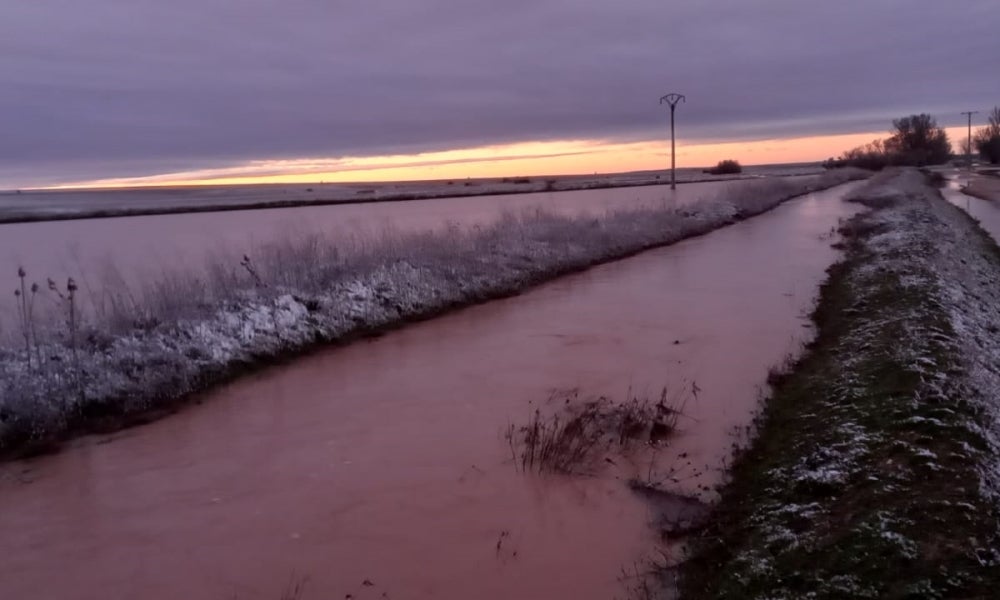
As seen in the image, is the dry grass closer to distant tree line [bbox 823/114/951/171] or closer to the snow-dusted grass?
the snow-dusted grass

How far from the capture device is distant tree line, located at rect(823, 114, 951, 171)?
403 ft

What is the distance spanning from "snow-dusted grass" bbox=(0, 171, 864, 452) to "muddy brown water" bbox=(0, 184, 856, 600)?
0.63m

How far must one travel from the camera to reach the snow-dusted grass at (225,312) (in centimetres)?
1070

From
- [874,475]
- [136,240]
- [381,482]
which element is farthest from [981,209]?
[381,482]

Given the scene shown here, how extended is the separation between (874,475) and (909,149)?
14320cm

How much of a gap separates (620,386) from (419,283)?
26.8 feet

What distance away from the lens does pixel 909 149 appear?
13200 cm

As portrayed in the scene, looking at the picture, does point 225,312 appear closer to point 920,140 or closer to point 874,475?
point 874,475

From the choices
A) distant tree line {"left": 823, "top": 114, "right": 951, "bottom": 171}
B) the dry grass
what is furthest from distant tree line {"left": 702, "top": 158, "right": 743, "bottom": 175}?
the dry grass

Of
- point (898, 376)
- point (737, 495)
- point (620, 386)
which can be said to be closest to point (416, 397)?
point (620, 386)

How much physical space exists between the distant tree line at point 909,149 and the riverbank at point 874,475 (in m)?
123

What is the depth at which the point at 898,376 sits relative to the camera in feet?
29.9

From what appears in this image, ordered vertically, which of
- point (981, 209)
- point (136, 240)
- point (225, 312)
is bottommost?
point (225, 312)

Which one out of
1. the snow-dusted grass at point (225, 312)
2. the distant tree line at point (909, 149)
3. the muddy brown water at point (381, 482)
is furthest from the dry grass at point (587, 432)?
the distant tree line at point (909, 149)
